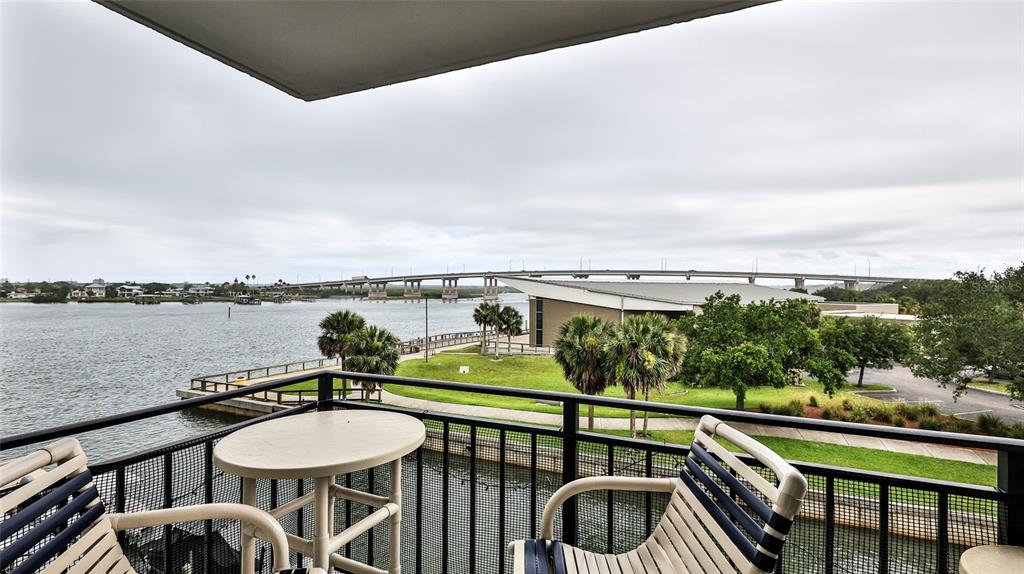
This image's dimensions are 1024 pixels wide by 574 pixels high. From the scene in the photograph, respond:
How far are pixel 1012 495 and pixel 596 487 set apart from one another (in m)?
1.27

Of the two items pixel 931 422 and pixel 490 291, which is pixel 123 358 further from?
pixel 931 422

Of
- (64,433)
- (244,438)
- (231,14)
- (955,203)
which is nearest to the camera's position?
(64,433)

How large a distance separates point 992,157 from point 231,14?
34.8m

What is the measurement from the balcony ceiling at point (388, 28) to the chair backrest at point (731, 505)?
1.75 m

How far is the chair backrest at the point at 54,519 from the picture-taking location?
1.02 m

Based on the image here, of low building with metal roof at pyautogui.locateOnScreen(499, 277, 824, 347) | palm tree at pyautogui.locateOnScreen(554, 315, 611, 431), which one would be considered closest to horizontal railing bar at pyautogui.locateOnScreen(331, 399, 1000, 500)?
palm tree at pyautogui.locateOnScreen(554, 315, 611, 431)

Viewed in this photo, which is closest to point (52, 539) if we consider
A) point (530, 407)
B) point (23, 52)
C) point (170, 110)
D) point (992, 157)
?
point (23, 52)

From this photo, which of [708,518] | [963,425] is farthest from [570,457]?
[963,425]

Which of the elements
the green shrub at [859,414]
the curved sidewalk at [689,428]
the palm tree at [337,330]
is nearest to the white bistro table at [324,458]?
the curved sidewalk at [689,428]

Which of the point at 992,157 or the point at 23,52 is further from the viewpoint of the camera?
the point at 992,157

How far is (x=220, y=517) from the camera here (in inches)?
51.2

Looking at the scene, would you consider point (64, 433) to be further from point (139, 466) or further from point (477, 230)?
point (477, 230)

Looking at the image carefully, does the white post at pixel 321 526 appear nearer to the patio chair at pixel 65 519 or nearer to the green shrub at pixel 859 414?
the patio chair at pixel 65 519

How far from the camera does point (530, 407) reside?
1953cm
